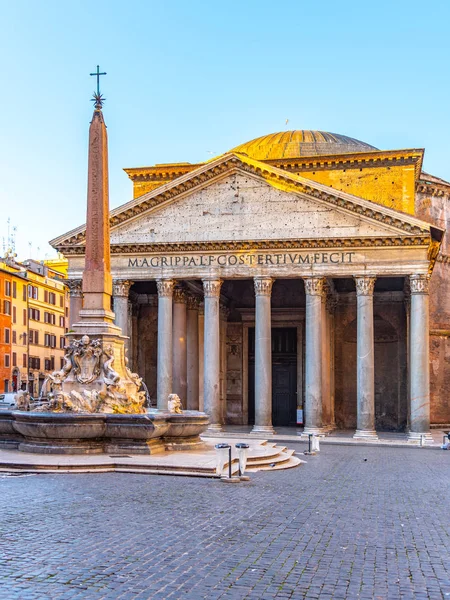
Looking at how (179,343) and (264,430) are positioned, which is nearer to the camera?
(264,430)

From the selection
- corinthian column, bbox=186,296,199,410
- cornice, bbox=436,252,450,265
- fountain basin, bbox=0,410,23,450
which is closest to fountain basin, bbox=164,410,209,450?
fountain basin, bbox=0,410,23,450

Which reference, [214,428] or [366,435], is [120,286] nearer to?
[214,428]

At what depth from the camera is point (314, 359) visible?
2958 cm

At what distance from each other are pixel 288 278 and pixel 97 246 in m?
14.0

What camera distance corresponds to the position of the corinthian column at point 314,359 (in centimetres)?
2941

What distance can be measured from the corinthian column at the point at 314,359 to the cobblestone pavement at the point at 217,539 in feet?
48.9

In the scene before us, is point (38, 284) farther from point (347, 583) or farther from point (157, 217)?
point (347, 583)

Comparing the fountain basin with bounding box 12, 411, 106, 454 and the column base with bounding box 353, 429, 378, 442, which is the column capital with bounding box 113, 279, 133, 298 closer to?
the column base with bounding box 353, 429, 378, 442

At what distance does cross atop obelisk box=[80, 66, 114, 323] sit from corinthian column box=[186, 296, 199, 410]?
57.2 ft

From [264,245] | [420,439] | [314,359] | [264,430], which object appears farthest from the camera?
[264,245]

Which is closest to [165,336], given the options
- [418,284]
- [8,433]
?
[418,284]

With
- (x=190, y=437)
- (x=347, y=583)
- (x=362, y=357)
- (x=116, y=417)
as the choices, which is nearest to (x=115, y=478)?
(x=116, y=417)

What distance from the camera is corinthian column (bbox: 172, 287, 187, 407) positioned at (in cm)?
3247

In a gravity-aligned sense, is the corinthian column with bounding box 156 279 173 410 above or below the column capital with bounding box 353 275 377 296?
below
